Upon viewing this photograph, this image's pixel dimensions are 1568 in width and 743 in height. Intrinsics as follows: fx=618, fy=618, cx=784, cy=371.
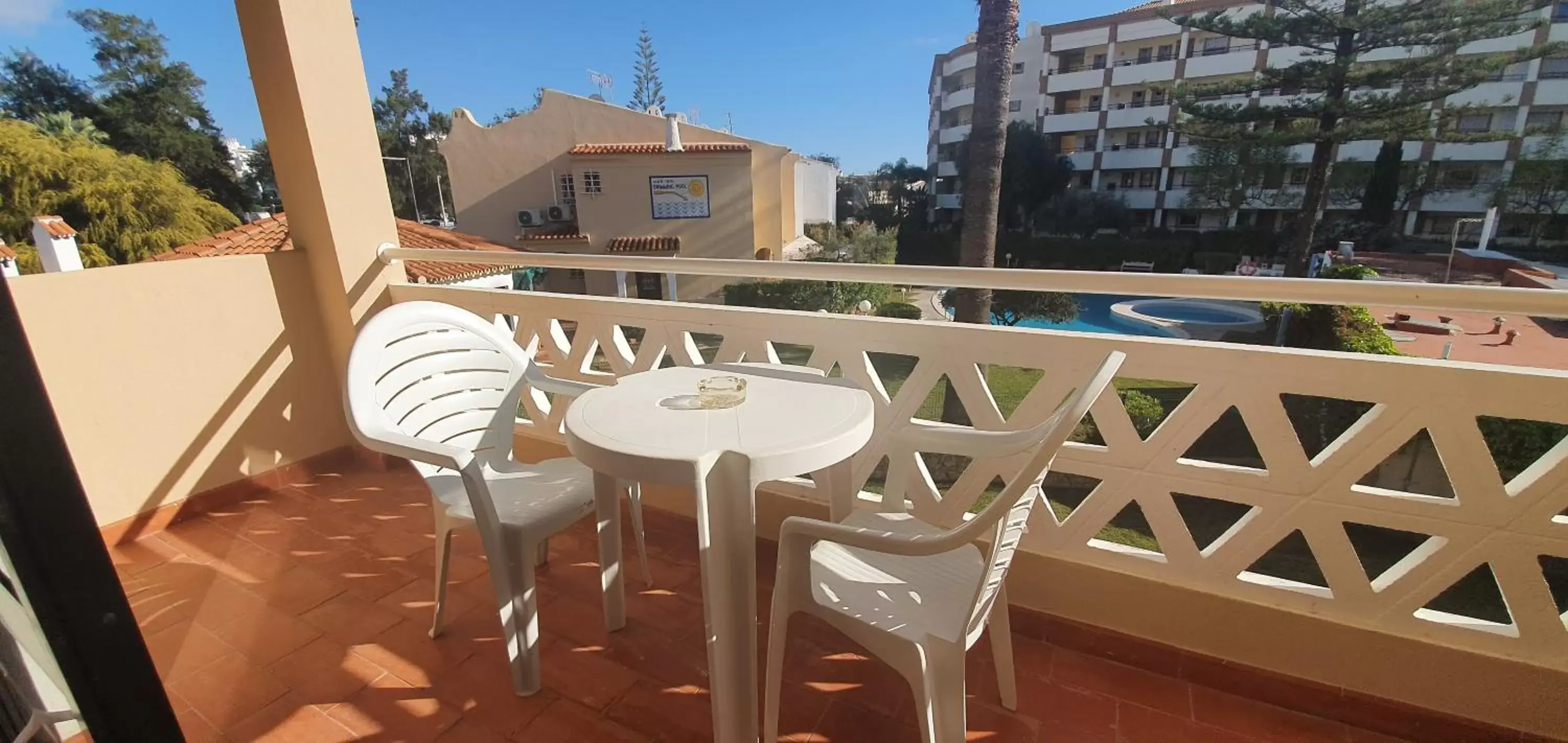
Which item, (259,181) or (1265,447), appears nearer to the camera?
(1265,447)

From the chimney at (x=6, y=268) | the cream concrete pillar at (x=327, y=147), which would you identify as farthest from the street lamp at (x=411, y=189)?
the cream concrete pillar at (x=327, y=147)

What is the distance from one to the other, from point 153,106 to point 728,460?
32.5 metres

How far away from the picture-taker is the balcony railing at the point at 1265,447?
1.32 metres

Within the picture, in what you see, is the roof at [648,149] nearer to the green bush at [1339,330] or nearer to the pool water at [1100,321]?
the pool water at [1100,321]

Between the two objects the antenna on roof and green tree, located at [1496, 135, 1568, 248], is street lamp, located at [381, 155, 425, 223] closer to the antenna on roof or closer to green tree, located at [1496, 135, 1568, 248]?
the antenna on roof

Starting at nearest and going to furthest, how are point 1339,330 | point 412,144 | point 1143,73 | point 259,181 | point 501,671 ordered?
point 501,671 → point 1339,330 → point 259,181 → point 1143,73 → point 412,144

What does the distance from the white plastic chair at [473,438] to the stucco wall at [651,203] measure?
1615 cm

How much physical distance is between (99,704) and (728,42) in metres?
34.3

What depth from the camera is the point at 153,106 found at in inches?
878

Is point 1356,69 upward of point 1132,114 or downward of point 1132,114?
downward

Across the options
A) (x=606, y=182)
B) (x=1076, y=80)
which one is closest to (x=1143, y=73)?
(x=1076, y=80)

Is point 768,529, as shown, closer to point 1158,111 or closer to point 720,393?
point 720,393

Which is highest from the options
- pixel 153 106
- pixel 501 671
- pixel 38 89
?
pixel 38 89

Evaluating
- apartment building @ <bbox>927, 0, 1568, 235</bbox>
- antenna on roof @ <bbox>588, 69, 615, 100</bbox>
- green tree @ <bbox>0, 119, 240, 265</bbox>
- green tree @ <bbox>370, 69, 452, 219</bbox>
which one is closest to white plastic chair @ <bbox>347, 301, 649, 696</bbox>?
green tree @ <bbox>0, 119, 240, 265</bbox>
